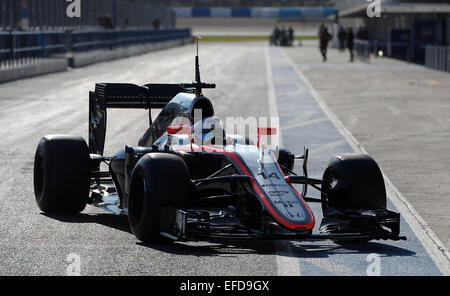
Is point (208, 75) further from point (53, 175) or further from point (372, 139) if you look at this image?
point (53, 175)

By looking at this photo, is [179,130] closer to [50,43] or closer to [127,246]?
A: [127,246]

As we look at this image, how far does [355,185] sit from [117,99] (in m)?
3.57

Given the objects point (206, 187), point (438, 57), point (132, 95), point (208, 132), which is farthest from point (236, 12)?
point (206, 187)

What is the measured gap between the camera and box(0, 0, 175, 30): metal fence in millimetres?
49438

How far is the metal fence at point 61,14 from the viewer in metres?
49.4

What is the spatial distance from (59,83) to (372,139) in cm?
1834

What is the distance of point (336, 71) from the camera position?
42.7 m

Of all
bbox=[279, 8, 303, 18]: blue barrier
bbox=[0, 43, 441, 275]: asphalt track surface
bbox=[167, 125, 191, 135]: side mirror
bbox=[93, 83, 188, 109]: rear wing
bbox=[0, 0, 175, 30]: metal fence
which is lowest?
bbox=[0, 43, 441, 275]: asphalt track surface

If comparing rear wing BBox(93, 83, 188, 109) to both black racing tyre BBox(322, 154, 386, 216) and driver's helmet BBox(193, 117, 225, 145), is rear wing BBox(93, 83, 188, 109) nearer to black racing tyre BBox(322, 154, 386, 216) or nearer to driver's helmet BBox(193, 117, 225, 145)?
driver's helmet BBox(193, 117, 225, 145)

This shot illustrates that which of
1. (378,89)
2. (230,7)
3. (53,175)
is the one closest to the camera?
(53,175)

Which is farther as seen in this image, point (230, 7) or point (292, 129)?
point (230, 7)

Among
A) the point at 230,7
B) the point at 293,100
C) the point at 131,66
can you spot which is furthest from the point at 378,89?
the point at 230,7

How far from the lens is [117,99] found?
37.3ft

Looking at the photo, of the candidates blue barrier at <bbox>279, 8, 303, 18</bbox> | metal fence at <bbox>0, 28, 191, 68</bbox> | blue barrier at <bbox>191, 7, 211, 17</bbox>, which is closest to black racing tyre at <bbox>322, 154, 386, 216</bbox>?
metal fence at <bbox>0, 28, 191, 68</bbox>
